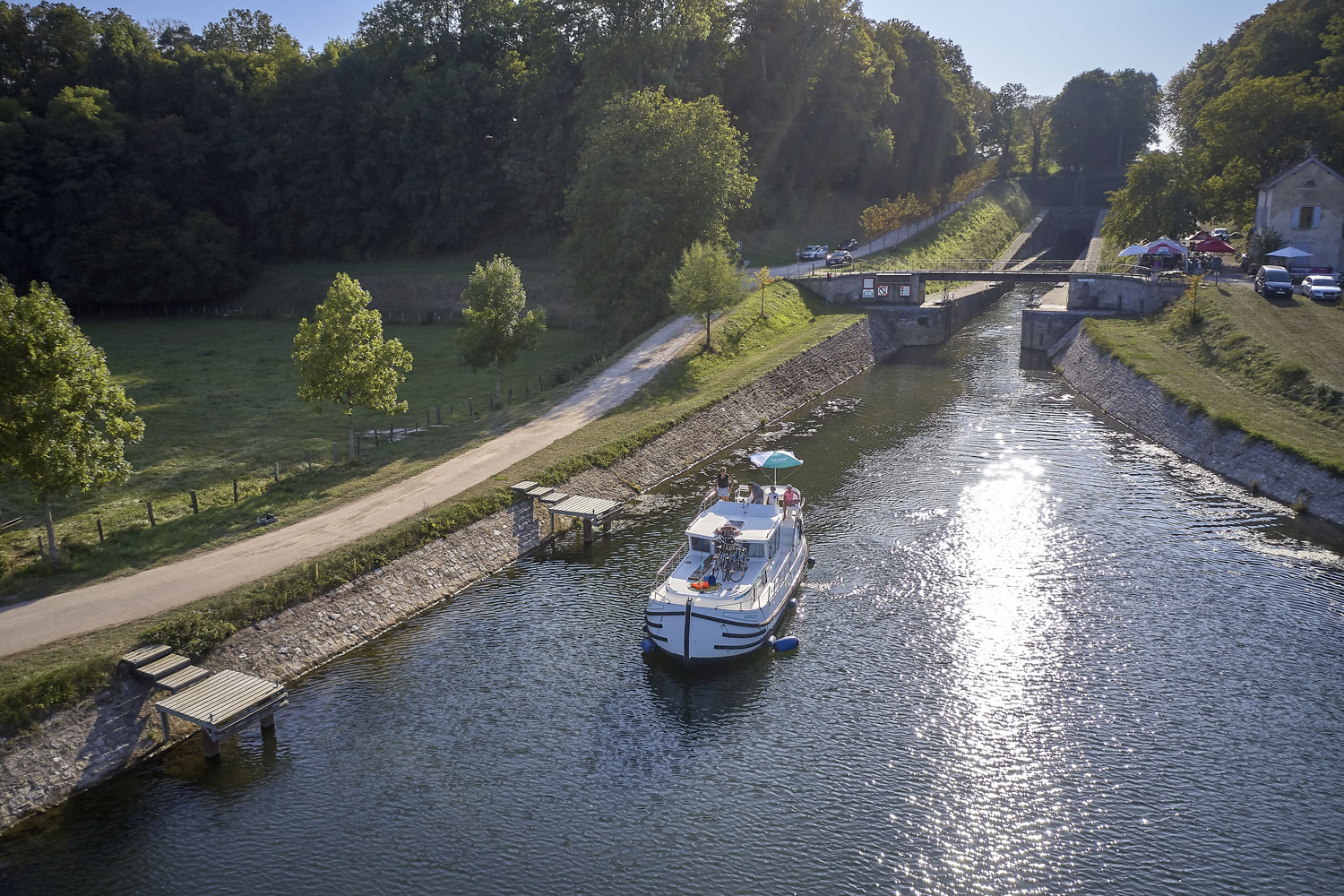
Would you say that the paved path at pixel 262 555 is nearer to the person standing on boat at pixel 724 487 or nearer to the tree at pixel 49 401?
the tree at pixel 49 401

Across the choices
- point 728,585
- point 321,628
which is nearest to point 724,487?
point 728,585

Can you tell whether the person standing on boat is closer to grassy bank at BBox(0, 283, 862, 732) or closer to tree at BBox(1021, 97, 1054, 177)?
grassy bank at BBox(0, 283, 862, 732)

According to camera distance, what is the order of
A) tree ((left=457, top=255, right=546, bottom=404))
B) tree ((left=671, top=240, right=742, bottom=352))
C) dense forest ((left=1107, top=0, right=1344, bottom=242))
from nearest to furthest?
tree ((left=457, top=255, right=546, bottom=404)) → tree ((left=671, top=240, right=742, bottom=352)) → dense forest ((left=1107, top=0, right=1344, bottom=242))

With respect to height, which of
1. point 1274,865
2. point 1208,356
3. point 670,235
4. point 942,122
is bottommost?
point 1274,865

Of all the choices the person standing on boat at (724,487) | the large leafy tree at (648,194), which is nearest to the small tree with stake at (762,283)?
the large leafy tree at (648,194)

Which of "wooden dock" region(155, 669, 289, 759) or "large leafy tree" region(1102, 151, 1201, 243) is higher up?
"large leafy tree" region(1102, 151, 1201, 243)

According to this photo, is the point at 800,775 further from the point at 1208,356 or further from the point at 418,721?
the point at 1208,356

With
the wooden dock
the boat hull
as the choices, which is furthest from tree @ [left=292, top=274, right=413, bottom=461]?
the boat hull

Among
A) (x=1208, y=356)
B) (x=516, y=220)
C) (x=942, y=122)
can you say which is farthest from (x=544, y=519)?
(x=942, y=122)
